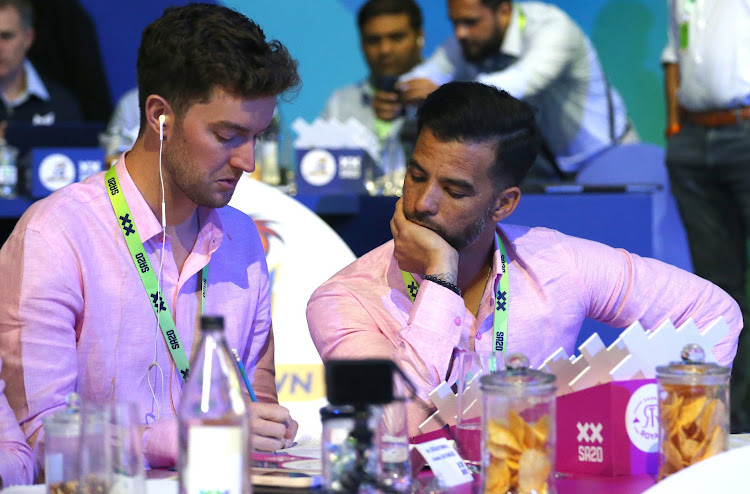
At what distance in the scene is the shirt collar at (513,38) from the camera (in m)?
4.80

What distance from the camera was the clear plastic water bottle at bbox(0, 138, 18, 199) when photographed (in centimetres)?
361

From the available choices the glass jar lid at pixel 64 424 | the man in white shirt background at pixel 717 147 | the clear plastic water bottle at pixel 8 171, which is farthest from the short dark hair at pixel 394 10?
the glass jar lid at pixel 64 424

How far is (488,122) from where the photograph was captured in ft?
7.16

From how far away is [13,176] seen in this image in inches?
143

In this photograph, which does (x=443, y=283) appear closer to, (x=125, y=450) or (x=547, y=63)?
(x=125, y=450)

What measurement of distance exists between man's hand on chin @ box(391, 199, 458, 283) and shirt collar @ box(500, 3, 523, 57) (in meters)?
2.89

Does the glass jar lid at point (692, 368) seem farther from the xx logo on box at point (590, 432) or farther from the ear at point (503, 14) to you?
the ear at point (503, 14)

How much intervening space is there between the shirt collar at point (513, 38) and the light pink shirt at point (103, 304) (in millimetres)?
2921

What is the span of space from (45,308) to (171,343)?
10.2 inches

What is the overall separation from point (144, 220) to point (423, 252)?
541mm

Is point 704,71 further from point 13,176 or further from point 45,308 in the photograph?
point 45,308

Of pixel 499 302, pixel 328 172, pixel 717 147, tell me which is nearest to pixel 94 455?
pixel 499 302

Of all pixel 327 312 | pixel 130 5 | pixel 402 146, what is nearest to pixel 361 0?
pixel 130 5

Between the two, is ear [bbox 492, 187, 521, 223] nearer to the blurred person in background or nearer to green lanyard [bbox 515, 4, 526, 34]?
green lanyard [bbox 515, 4, 526, 34]
